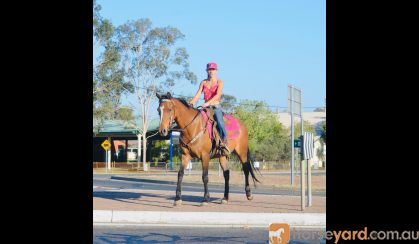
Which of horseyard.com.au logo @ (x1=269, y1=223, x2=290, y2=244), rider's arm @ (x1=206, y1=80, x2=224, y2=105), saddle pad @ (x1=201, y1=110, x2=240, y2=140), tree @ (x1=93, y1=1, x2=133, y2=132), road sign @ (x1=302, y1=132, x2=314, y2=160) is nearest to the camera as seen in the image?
horseyard.com.au logo @ (x1=269, y1=223, x2=290, y2=244)

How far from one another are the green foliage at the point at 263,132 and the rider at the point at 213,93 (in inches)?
1981

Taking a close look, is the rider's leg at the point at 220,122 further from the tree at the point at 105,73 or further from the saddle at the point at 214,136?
the tree at the point at 105,73

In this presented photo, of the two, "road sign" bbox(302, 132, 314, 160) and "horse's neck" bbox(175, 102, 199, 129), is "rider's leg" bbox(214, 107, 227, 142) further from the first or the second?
"road sign" bbox(302, 132, 314, 160)

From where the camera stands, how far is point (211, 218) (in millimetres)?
10555

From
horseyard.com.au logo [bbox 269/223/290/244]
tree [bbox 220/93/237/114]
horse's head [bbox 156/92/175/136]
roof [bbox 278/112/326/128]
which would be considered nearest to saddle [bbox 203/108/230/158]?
horse's head [bbox 156/92/175/136]

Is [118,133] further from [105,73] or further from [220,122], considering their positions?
[220,122]

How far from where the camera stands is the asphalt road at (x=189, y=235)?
27.8ft

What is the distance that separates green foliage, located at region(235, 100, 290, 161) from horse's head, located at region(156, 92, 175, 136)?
2018 inches

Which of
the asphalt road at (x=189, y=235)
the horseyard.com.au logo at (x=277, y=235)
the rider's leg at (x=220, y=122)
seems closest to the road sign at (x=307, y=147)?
the rider's leg at (x=220, y=122)

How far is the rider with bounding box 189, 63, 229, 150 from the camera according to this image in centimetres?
1295

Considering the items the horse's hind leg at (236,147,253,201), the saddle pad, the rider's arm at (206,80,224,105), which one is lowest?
the horse's hind leg at (236,147,253,201)

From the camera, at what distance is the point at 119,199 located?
14.4 m
